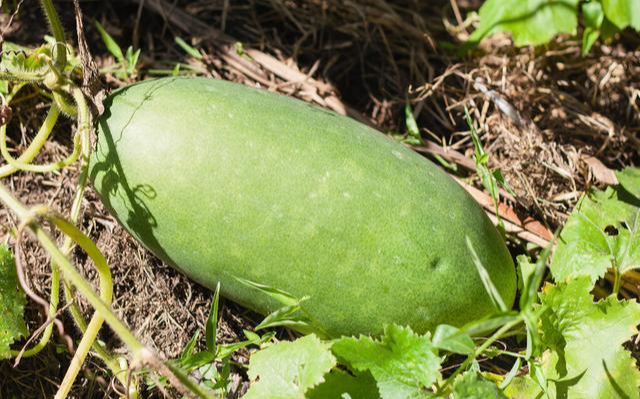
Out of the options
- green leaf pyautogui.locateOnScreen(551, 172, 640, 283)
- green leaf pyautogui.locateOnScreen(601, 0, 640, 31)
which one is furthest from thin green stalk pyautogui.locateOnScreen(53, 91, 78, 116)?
green leaf pyautogui.locateOnScreen(601, 0, 640, 31)

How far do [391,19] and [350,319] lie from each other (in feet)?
4.65

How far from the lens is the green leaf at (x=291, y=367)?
6.29 ft

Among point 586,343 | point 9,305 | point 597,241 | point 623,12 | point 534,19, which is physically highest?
point 623,12

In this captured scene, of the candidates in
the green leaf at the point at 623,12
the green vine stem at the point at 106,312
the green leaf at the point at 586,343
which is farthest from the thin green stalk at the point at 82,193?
the green leaf at the point at 623,12

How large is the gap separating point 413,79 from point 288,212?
1204 millimetres

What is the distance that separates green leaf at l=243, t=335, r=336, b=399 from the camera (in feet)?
6.29

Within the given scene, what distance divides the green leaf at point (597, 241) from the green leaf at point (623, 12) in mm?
599

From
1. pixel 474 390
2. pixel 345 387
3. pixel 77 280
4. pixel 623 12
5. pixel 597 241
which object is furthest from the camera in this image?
pixel 623 12

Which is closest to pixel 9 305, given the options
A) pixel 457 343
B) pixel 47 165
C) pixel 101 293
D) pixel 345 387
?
pixel 101 293

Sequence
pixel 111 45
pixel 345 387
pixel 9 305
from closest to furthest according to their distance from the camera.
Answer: pixel 345 387 → pixel 9 305 → pixel 111 45

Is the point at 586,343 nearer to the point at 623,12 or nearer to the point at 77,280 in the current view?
the point at 623,12

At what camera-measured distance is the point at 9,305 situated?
2330mm

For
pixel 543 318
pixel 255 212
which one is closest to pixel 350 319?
pixel 255 212

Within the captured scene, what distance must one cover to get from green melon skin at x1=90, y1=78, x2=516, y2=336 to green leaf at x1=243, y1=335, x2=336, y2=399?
8.2 inches
